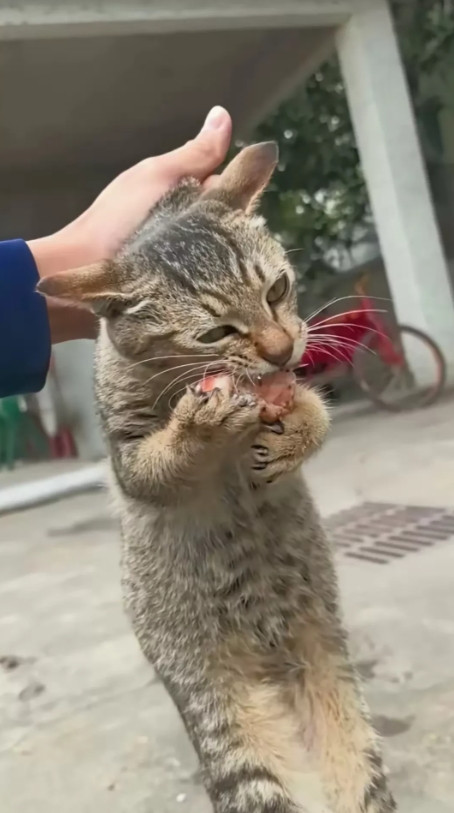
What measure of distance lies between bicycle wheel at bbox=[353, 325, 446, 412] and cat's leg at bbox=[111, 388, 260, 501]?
3330mm

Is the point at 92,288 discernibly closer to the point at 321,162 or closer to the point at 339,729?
the point at 339,729

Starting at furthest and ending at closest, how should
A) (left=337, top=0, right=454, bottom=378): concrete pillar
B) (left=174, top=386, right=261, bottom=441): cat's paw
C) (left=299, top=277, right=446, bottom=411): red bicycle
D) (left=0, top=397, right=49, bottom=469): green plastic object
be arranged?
(left=0, top=397, right=49, bottom=469): green plastic object < (left=337, top=0, right=454, bottom=378): concrete pillar < (left=299, top=277, right=446, bottom=411): red bicycle < (left=174, top=386, right=261, bottom=441): cat's paw

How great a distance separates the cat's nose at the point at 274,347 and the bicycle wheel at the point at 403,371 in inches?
133

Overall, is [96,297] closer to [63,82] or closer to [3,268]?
[3,268]

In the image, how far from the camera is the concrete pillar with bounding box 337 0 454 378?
4559 millimetres

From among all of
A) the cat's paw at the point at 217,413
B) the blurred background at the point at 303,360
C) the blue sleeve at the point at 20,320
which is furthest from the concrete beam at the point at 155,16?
the cat's paw at the point at 217,413

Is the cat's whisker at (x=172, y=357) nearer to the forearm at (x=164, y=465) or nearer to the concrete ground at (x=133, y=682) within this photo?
the forearm at (x=164, y=465)

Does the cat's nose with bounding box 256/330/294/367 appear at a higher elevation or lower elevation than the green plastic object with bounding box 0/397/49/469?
higher

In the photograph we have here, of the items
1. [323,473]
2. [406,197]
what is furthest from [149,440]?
[406,197]

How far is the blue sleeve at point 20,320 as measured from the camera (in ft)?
4.47

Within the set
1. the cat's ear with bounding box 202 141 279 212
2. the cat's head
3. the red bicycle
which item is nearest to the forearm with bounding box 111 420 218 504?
the cat's head

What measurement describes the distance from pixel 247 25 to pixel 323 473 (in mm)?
2636

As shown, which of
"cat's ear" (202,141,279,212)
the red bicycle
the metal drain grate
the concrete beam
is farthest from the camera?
the red bicycle

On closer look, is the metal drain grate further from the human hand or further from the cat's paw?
the cat's paw
